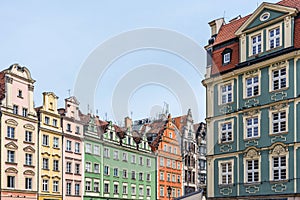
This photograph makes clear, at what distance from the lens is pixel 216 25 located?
25.0 m

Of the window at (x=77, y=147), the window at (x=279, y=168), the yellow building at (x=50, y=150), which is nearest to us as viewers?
the window at (x=279, y=168)

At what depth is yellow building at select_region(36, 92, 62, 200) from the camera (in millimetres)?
33406

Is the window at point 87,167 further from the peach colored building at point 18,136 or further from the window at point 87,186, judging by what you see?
the peach colored building at point 18,136

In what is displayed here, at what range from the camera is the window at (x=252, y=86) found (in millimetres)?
21453

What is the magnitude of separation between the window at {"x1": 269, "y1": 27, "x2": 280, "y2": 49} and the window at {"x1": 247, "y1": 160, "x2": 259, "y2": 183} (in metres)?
5.82

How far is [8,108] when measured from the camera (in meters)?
30.7

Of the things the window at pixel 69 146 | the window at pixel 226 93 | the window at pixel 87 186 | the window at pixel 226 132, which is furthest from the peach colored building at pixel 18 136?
the window at pixel 226 93

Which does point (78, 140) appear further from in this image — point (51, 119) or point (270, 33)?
point (270, 33)

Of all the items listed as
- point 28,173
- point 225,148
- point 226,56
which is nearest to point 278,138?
point 225,148

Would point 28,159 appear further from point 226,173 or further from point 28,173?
point 226,173

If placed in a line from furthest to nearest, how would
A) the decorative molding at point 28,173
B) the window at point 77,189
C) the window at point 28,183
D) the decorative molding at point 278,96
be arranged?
the window at point 77,189 < the window at point 28,183 < the decorative molding at point 28,173 < the decorative molding at point 278,96

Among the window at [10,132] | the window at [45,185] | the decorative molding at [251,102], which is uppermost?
the decorative molding at [251,102]

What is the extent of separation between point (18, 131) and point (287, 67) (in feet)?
66.3

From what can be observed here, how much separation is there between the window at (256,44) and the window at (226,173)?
6001mm
